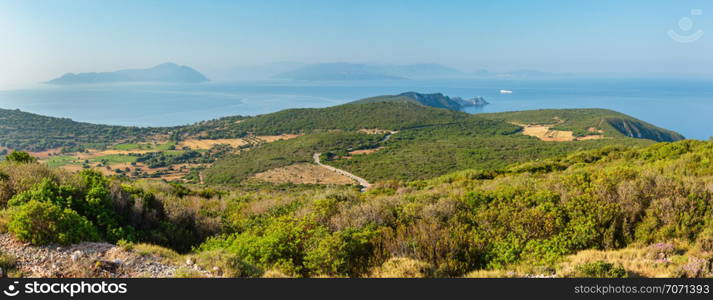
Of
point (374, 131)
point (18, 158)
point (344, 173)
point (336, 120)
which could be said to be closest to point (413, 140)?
point (374, 131)

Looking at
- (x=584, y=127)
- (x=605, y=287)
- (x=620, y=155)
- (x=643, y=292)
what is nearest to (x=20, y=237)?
(x=605, y=287)

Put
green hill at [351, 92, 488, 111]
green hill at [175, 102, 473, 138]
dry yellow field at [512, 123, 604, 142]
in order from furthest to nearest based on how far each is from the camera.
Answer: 1. green hill at [351, 92, 488, 111]
2. green hill at [175, 102, 473, 138]
3. dry yellow field at [512, 123, 604, 142]

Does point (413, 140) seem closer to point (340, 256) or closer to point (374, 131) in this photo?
point (374, 131)

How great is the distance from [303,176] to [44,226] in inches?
1522

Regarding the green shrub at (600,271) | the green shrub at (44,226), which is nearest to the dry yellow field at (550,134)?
the green shrub at (600,271)

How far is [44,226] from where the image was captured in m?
5.16

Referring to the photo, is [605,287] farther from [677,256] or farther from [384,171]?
[384,171]

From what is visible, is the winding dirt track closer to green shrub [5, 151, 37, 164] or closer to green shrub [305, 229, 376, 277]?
green shrub [5, 151, 37, 164]

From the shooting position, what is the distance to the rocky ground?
175 inches

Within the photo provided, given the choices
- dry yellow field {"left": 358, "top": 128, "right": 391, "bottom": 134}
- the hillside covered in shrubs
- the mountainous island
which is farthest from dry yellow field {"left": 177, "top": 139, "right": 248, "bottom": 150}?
the hillside covered in shrubs

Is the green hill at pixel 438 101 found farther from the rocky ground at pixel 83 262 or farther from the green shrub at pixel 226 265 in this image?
the rocky ground at pixel 83 262

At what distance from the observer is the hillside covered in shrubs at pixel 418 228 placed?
5004mm

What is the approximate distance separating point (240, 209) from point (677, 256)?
8757mm

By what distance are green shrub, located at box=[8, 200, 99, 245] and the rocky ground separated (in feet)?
0.38
